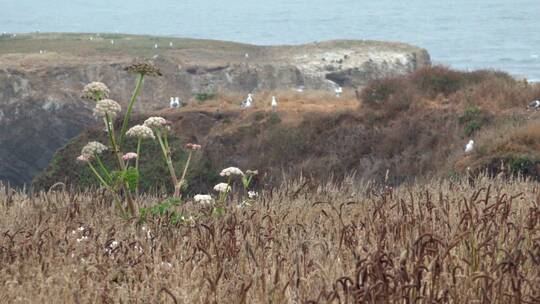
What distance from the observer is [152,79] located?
71812 millimetres

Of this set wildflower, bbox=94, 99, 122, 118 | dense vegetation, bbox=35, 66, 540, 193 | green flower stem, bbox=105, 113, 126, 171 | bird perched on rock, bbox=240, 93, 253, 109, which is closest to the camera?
wildflower, bbox=94, 99, 122, 118

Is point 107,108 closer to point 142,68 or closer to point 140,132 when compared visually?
point 140,132

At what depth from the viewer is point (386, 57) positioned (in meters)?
81.2

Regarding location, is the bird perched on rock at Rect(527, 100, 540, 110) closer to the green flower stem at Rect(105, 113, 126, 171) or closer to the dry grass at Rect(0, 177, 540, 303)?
the dry grass at Rect(0, 177, 540, 303)

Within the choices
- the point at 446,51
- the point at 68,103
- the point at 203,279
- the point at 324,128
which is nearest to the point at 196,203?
the point at 203,279

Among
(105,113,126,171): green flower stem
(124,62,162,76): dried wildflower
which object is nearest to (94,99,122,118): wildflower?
(105,113,126,171): green flower stem

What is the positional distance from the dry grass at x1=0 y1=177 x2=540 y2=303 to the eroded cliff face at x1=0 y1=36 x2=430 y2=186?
182 ft

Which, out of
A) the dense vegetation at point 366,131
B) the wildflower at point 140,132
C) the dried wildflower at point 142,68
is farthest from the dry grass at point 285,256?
the dense vegetation at point 366,131

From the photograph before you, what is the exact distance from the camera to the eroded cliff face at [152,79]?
63.5m

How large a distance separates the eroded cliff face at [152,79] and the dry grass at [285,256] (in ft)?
182

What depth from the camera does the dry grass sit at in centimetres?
456

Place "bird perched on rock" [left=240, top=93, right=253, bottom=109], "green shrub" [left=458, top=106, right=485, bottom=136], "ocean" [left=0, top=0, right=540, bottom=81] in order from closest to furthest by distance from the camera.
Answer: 1. "green shrub" [left=458, top=106, right=485, bottom=136]
2. "bird perched on rock" [left=240, top=93, right=253, bottom=109]
3. "ocean" [left=0, top=0, right=540, bottom=81]

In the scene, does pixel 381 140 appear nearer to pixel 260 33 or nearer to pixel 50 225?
pixel 50 225

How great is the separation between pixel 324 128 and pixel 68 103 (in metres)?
30.6
